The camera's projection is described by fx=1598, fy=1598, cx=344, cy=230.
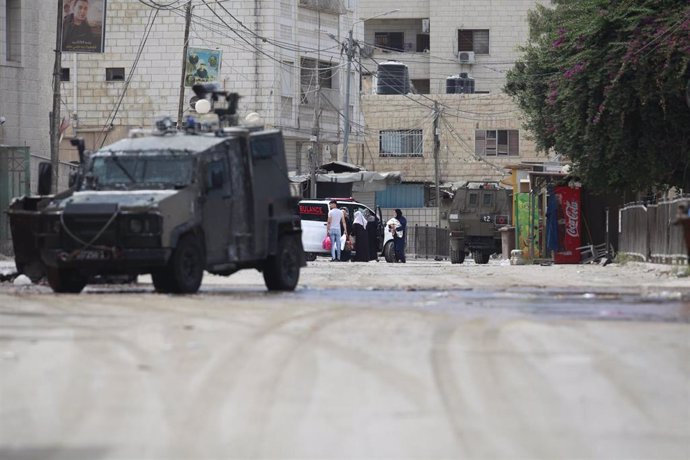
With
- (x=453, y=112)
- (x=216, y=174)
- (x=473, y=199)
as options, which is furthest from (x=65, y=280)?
(x=453, y=112)

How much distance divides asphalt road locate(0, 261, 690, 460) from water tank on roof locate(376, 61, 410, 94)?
191ft

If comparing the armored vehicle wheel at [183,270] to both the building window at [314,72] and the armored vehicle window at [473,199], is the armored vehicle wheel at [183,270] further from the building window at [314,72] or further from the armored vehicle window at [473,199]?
the building window at [314,72]

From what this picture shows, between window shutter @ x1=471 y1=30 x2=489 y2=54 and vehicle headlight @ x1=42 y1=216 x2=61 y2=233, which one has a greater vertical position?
window shutter @ x1=471 y1=30 x2=489 y2=54

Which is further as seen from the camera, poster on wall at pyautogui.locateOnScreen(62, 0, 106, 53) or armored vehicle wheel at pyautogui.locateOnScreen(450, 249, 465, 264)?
armored vehicle wheel at pyautogui.locateOnScreen(450, 249, 465, 264)

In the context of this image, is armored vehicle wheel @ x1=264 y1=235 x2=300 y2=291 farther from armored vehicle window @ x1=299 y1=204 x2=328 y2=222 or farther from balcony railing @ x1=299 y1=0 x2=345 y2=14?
balcony railing @ x1=299 y1=0 x2=345 y2=14

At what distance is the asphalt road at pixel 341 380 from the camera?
335 inches

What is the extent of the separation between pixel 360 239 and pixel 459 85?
33.5 m

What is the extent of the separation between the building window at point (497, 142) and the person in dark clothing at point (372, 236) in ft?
92.7

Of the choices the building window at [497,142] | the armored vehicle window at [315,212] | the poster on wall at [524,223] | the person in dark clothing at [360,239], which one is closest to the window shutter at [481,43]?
the building window at [497,142]

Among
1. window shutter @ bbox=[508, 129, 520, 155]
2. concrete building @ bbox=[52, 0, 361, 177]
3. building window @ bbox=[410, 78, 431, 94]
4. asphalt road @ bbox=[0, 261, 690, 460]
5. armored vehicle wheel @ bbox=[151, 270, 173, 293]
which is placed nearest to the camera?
asphalt road @ bbox=[0, 261, 690, 460]

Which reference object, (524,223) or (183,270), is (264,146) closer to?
(183,270)

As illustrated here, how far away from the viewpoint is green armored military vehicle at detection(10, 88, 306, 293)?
19.2m

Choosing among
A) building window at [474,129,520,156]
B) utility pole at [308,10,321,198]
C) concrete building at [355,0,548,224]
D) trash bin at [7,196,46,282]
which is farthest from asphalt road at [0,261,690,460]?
building window at [474,129,520,156]

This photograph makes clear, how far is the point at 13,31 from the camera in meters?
41.3
